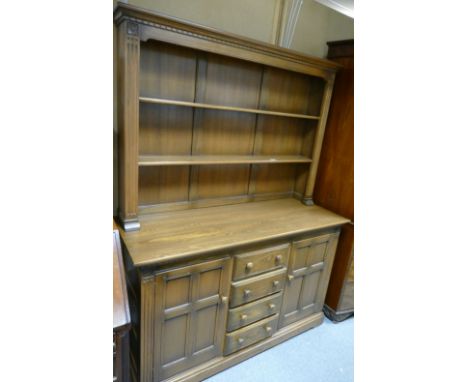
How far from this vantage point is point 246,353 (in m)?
1.97

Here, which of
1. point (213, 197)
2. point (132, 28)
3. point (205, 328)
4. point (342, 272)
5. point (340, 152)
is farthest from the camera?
point (342, 272)

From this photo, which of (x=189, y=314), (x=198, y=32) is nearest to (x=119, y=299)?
(x=189, y=314)

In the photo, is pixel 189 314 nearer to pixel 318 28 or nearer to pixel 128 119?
pixel 128 119

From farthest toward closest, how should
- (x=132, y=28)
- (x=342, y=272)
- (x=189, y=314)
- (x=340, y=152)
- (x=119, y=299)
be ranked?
(x=342, y=272) → (x=340, y=152) → (x=189, y=314) → (x=132, y=28) → (x=119, y=299)

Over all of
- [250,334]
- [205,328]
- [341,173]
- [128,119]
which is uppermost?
[128,119]

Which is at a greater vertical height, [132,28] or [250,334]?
[132,28]

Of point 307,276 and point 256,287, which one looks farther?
point 307,276

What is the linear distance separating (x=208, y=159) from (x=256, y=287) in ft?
2.87

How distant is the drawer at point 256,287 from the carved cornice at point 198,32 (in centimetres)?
137

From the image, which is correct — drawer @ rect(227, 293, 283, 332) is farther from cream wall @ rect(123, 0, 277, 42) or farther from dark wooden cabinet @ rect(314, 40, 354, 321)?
cream wall @ rect(123, 0, 277, 42)

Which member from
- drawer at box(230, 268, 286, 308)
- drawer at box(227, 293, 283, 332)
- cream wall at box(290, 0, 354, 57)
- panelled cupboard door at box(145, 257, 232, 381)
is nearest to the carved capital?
panelled cupboard door at box(145, 257, 232, 381)

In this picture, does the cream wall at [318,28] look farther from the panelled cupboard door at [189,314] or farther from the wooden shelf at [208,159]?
the panelled cupboard door at [189,314]
